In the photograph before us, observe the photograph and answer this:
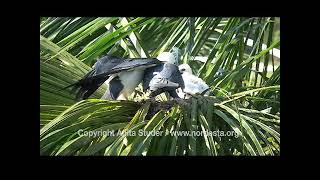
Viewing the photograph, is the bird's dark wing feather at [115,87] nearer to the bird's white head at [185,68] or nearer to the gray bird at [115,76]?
the gray bird at [115,76]

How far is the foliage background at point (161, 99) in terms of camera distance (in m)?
2.47

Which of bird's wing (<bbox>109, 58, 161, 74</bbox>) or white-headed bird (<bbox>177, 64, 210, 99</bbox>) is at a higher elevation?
bird's wing (<bbox>109, 58, 161, 74</bbox>)

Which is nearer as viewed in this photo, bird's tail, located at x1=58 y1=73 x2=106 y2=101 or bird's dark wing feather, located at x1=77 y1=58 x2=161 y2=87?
bird's tail, located at x1=58 y1=73 x2=106 y2=101

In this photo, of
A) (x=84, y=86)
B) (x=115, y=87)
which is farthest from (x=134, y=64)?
(x=84, y=86)

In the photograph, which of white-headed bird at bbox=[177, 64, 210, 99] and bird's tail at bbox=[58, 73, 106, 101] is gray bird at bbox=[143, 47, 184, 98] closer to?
white-headed bird at bbox=[177, 64, 210, 99]

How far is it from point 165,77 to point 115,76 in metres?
0.23

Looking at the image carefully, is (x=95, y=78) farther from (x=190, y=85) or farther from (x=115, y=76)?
(x=190, y=85)

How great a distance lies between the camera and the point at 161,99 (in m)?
2.89

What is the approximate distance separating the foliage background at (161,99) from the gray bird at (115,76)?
0.14 ft

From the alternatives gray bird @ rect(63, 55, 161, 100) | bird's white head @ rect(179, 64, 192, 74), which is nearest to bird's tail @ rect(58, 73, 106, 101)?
gray bird @ rect(63, 55, 161, 100)

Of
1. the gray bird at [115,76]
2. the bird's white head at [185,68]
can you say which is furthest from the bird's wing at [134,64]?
the bird's white head at [185,68]

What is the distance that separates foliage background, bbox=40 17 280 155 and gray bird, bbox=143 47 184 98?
0.06m

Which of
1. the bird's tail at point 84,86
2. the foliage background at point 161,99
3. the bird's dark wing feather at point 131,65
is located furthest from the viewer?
the bird's dark wing feather at point 131,65

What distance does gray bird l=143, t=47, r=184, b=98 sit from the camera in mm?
2840
